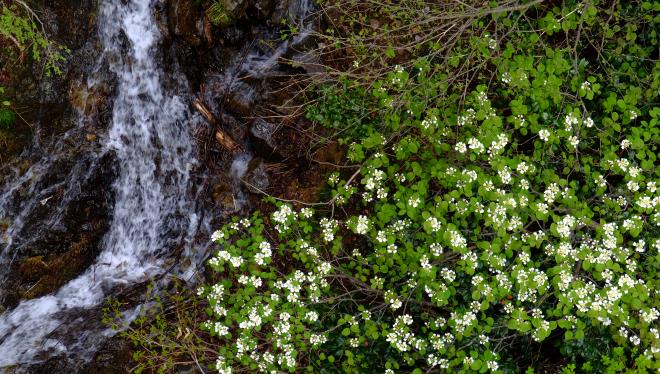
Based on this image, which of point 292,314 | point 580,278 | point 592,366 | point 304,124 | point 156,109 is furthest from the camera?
point 156,109

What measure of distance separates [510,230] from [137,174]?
15.2ft

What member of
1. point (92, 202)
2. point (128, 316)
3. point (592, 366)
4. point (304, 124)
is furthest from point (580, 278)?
point (92, 202)

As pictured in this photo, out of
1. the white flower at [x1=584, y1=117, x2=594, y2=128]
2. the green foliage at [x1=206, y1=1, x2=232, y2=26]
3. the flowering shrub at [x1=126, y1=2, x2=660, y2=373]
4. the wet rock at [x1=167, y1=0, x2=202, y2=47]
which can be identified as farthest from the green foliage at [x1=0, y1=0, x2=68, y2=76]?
the white flower at [x1=584, y1=117, x2=594, y2=128]

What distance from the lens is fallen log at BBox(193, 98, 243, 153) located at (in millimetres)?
5934

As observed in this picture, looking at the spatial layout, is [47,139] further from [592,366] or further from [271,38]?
[592,366]

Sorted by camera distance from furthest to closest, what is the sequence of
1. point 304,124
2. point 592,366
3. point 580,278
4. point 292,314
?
point 304,124, point 292,314, point 592,366, point 580,278

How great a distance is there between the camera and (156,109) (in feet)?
19.8

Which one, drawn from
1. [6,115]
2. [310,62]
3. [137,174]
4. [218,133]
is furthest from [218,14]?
[6,115]

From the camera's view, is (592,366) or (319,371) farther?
(319,371)

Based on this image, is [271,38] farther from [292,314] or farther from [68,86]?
[292,314]

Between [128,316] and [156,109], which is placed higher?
[156,109]

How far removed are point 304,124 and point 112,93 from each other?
252cm

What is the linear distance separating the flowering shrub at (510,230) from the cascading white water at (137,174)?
1.82 metres

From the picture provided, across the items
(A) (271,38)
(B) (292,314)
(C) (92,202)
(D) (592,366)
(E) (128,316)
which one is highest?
(A) (271,38)
